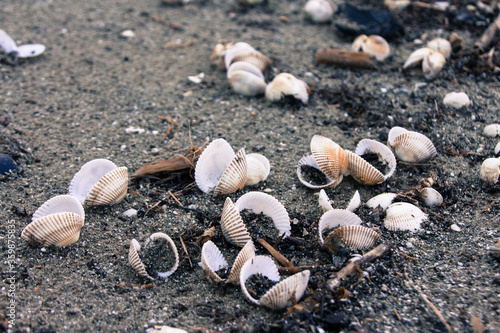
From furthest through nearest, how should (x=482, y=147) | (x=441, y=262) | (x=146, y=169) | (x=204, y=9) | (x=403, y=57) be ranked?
(x=204, y=9), (x=403, y=57), (x=482, y=147), (x=146, y=169), (x=441, y=262)

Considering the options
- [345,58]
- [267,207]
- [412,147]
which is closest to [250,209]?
[267,207]

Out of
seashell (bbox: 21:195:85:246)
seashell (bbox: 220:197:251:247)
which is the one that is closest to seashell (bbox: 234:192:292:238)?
seashell (bbox: 220:197:251:247)

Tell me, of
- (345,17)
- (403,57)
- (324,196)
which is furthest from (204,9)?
(324,196)

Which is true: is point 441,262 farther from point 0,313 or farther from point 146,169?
point 0,313

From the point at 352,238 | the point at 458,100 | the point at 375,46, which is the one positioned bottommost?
the point at 352,238

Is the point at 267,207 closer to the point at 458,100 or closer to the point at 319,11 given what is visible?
the point at 458,100
